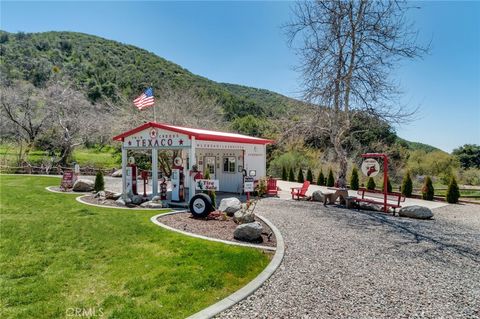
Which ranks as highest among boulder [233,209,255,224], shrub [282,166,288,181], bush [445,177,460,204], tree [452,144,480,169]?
tree [452,144,480,169]

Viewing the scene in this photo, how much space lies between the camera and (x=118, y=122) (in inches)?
875

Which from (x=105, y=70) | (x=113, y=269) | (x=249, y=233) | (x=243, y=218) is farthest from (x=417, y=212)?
(x=105, y=70)

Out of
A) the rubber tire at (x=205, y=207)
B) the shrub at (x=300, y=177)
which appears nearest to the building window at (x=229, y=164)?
the rubber tire at (x=205, y=207)

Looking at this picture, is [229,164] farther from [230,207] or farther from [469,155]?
[469,155]

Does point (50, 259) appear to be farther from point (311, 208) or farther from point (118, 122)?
point (118, 122)

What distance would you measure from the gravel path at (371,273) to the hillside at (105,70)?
22.6m

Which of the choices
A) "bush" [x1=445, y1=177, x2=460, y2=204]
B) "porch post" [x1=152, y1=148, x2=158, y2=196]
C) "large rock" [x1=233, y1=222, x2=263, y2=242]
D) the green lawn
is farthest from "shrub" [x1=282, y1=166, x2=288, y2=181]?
"large rock" [x1=233, y1=222, x2=263, y2=242]

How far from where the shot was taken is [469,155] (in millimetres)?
31422

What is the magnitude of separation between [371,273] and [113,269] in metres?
4.12

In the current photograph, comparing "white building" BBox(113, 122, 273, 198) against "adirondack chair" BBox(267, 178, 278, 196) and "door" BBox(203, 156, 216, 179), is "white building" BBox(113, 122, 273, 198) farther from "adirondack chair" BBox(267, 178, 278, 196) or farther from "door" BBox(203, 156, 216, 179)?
"adirondack chair" BBox(267, 178, 278, 196)

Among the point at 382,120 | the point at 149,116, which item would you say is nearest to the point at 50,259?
the point at 382,120

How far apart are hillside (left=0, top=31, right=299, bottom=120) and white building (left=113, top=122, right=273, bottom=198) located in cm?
1357

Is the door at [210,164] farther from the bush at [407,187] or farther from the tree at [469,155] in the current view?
the tree at [469,155]

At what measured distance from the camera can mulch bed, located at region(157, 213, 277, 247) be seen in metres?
6.79
